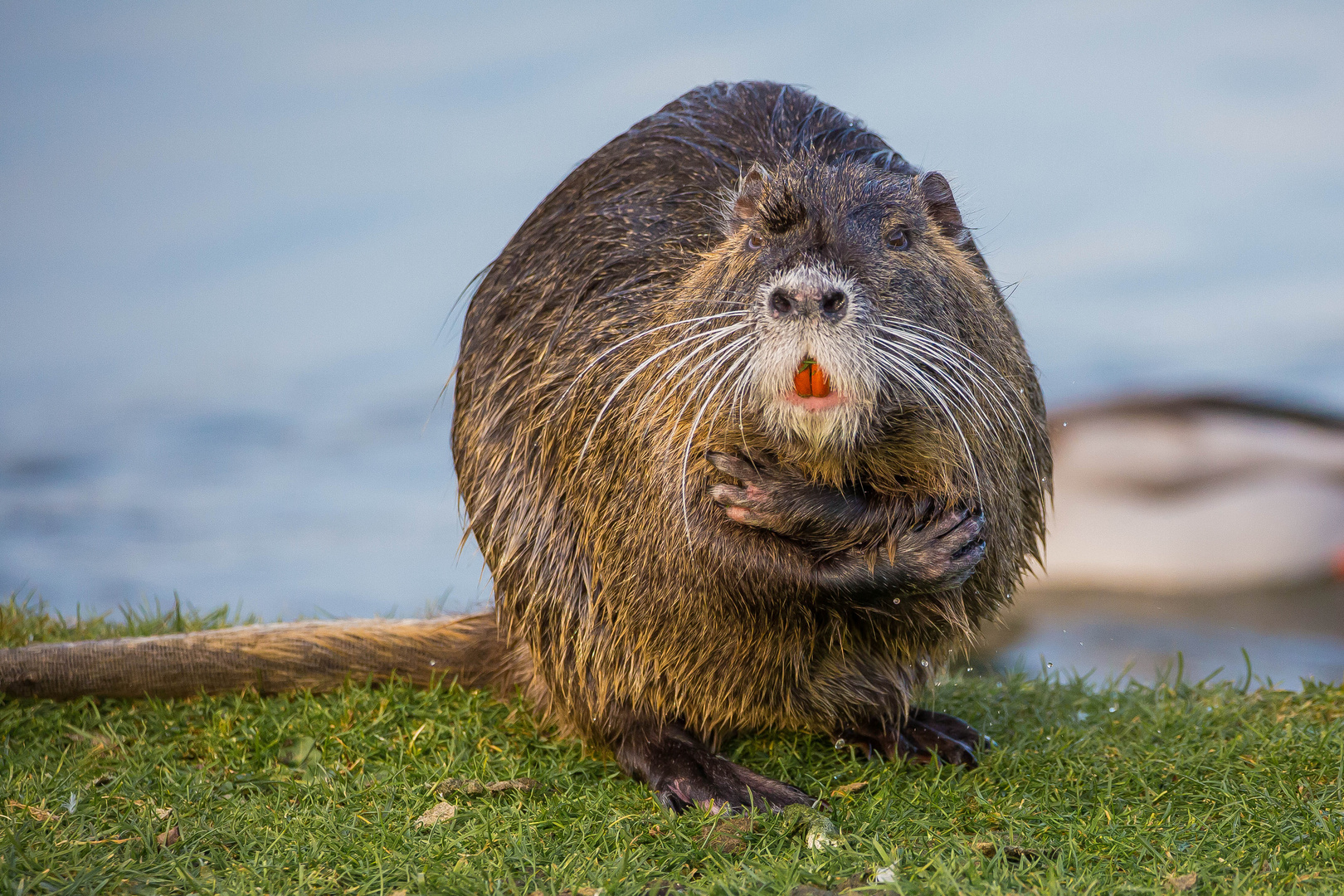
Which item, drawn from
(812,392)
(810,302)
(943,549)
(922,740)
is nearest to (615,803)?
(922,740)

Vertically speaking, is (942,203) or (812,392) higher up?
(942,203)

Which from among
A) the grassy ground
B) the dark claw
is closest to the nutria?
the dark claw

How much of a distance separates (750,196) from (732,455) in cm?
55

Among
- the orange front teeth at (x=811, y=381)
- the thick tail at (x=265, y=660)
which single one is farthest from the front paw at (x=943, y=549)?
the thick tail at (x=265, y=660)

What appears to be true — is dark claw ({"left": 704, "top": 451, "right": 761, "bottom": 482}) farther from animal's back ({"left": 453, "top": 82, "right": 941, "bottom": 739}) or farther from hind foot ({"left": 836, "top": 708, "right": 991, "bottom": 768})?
hind foot ({"left": 836, "top": 708, "right": 991, "bottom": 768})

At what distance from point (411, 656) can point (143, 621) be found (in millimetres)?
1162

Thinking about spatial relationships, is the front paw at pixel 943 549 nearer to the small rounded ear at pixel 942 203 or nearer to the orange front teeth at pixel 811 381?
the orange front teeth at pixel 811 381

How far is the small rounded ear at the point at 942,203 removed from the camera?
281cm

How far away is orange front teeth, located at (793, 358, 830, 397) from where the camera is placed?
7.73 feet

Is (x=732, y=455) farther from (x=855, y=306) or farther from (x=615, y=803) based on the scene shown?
(x=615, y=803)

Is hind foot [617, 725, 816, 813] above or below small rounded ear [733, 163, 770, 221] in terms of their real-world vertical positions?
below

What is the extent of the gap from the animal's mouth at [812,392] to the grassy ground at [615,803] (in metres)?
0.83

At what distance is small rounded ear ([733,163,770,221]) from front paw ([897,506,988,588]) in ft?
2.45

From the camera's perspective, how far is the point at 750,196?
273cm
